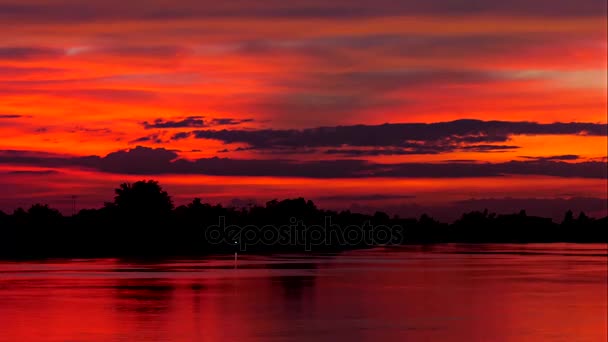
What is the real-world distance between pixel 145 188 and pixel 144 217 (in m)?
12.5

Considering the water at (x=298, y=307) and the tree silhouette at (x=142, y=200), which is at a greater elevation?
the tree silhouette at (x=142, y=200)

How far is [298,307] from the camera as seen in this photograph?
159 ft

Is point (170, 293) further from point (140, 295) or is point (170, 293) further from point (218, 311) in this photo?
point (218, 311)

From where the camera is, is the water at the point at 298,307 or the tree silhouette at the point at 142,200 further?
the tree silhouette at the point at 142,200

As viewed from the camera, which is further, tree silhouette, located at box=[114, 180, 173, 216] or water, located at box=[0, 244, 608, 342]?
tree silhouette, located at box=[114, 180, 173, 216]

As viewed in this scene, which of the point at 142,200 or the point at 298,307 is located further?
the point at 142,200

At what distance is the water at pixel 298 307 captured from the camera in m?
38.0

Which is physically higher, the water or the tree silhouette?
the tree silhouette

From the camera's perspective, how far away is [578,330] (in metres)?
40.2

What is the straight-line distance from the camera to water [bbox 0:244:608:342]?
125ft

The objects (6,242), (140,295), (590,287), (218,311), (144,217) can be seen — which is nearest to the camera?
(218,311)

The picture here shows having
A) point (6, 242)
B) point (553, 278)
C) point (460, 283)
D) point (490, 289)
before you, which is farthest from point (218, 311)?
point (6, 242)

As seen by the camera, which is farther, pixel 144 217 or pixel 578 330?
pixel 144 217

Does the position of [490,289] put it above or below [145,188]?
below
